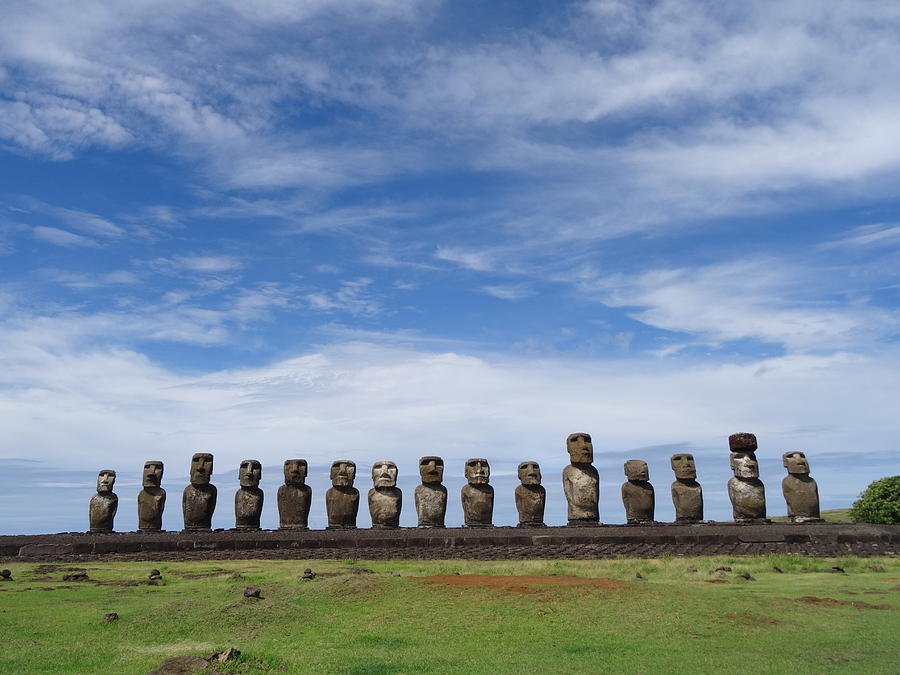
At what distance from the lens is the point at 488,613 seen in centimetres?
857

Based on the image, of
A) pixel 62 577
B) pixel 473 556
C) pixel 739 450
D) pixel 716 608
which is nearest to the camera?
pixel 716 608

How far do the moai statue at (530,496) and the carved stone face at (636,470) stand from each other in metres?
2.31

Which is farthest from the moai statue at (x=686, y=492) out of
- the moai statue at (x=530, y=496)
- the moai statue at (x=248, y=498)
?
the moai statue at (x=248, y=498)

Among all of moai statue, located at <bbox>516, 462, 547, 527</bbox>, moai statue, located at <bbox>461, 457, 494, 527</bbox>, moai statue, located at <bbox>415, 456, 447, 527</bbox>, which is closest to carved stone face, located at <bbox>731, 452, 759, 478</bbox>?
moai statue, located at <bbox>516, 462, 547, 527</bbox>

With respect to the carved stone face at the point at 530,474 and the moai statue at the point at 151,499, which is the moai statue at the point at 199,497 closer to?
the moai statue at the point at 151,499

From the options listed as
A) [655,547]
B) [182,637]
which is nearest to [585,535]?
[655,547]

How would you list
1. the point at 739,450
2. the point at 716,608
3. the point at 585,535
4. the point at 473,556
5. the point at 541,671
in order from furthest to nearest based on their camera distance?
the point at 739,450 < the point at 585,535 < the point at 473,556 < the point at 716,608 < the point at 541,671

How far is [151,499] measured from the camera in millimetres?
23219

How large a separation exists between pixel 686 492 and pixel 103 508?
16.5 metres

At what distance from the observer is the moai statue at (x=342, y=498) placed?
22047mm

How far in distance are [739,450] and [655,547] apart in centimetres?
536

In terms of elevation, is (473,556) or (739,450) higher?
(739,450)

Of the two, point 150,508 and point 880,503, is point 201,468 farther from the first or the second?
point 880,503

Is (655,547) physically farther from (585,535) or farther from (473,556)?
(473,556)
